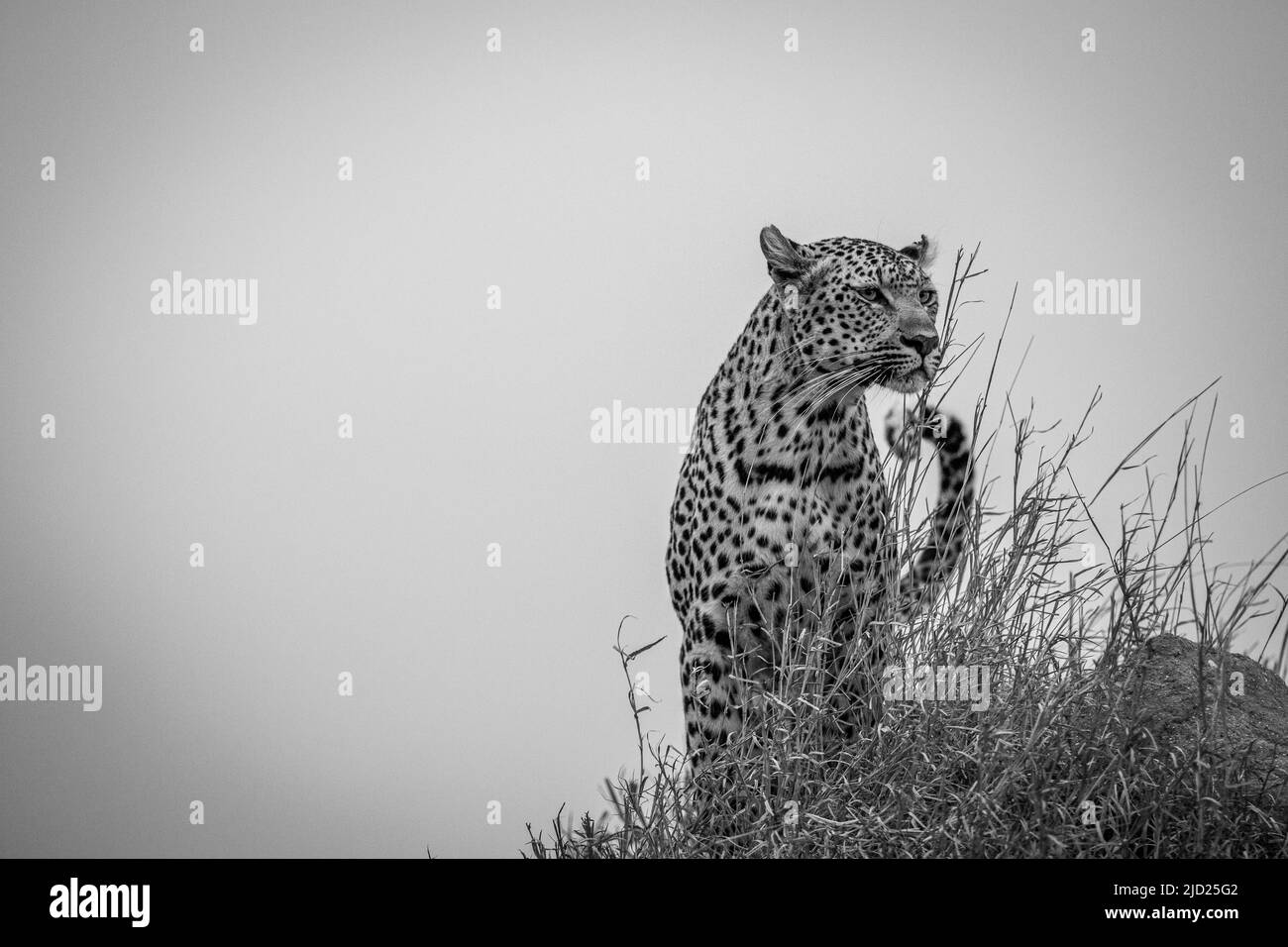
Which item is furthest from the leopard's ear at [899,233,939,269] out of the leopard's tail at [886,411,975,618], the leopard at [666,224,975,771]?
the leopard's tail at [886,411,975,618]

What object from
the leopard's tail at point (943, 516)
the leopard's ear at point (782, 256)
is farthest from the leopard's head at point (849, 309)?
the leopard's tail at point (943, 516)

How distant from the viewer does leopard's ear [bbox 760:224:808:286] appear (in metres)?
3.78

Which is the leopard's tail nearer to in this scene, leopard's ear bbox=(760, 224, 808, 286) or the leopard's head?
the leopard's head

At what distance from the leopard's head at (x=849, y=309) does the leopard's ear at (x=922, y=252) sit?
68mm

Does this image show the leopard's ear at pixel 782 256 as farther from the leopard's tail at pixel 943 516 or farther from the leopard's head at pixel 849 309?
the leopard's tail at pixel 943 516

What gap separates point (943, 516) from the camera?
11.7ft

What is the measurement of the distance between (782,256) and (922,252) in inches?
21.8

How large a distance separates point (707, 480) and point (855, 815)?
1.50 metres

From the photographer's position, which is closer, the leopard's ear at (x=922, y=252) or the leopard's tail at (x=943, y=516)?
the leopard's tail at (x=943, y=516)

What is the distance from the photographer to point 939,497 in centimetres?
361

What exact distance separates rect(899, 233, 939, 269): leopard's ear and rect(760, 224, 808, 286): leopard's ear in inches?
15.4

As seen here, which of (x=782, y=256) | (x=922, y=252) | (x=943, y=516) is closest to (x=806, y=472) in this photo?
(x=943, y=516)

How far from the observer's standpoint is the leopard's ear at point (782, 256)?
3775 millimetres
